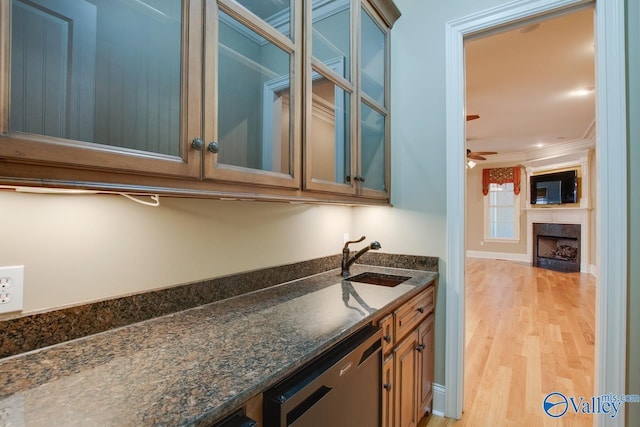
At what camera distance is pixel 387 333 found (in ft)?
4.51

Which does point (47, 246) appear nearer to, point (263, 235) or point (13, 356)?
point (13, 356)

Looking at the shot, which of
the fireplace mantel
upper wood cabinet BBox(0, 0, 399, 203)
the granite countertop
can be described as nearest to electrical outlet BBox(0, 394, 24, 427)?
the granite countertop

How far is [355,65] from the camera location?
174 centimetres

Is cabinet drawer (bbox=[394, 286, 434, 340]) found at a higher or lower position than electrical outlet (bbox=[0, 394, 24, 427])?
lower

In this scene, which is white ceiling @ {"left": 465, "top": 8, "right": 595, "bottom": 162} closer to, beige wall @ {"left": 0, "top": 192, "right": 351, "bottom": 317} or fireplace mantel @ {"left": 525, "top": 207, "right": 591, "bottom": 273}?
fireplace mantel @ {"left": 525, "top": 207, "right": 591, "bottom": 273}

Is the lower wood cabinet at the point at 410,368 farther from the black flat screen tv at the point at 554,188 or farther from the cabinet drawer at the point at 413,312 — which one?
the black flat screen tv at the point at 554,188

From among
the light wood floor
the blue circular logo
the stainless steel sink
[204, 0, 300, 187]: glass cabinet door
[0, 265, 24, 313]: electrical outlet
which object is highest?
[204, 0, 300, 187]: glass cabinet door

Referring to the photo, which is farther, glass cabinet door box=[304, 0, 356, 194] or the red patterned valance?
the red patterned valance

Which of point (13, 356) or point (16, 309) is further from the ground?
point (16, 309)

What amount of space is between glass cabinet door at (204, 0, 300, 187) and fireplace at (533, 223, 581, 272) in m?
7.82

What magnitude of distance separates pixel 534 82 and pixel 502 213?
5.31m

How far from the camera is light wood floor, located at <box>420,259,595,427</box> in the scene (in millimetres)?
2049

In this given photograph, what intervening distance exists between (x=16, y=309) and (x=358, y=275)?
1.57 m

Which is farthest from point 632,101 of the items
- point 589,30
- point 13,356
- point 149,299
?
point 13,356
